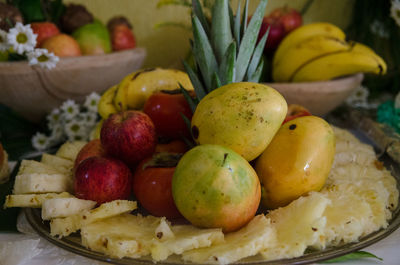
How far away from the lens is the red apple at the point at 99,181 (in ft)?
1.89

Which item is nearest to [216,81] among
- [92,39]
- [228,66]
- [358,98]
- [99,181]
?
[228,66]

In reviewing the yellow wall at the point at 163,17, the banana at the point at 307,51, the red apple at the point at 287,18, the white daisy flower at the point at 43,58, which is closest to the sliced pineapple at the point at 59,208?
the white daisy flower at the point at 43,58

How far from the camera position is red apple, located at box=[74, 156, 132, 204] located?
58 cm

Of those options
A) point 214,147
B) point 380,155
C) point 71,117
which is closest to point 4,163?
point 71,117

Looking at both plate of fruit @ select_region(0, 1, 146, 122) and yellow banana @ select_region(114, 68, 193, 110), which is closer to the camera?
yellow banana @ select_region(114, 68, 193, 110)

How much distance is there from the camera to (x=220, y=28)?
64cm

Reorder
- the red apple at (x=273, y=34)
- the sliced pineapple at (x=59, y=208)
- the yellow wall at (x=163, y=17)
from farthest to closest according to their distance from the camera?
the yellow wall at (x=163, y=17) → the red apple at (x=273, y=34) → the sliced pineapple at (x=59, y=208)

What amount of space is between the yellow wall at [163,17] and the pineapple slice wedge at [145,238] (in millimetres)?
1011

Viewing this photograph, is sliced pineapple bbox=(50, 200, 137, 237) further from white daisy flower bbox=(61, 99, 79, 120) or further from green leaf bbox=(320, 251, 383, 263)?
white daisy flower bbox=(61, 99, 79, 120)

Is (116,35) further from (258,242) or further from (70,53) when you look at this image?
(258,242)

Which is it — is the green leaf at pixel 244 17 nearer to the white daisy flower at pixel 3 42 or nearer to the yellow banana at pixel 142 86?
the yellow banana at pixel 142 86

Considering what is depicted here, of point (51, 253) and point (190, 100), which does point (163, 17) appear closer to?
point (190, 100)

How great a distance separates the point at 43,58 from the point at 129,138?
17.3 inches

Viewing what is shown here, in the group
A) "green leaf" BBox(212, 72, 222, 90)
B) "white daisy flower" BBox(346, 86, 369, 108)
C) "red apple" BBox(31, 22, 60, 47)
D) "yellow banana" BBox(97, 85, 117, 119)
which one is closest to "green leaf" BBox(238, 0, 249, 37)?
"green leaf" BBox(212, 72, 222, 90)
